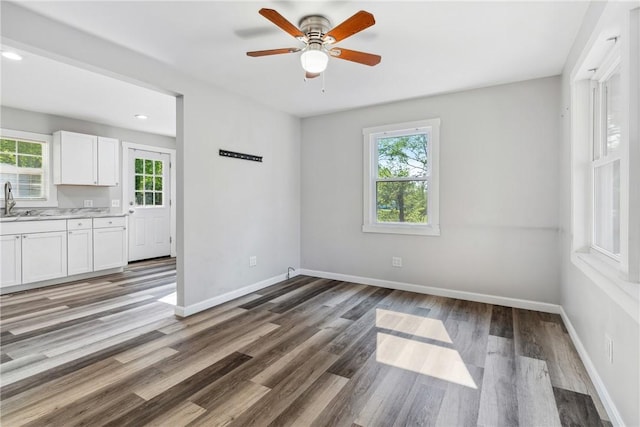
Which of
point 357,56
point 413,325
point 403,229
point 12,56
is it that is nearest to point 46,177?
point 12,56

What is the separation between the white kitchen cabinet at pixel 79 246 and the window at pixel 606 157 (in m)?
6.01

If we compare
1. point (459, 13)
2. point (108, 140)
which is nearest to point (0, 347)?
point (108, 140)

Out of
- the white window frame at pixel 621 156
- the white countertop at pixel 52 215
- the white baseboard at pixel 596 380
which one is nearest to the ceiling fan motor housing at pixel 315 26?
the white window frame at pixel 621 156

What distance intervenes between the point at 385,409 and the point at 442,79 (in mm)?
3086

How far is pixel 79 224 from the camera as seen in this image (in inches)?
181

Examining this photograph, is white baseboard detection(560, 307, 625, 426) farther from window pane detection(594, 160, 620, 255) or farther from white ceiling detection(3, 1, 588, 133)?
white ceiling detection(3, 1, 588, 133)

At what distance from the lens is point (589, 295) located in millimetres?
2080

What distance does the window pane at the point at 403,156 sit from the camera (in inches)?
156

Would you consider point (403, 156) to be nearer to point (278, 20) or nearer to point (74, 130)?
point (278, 20)

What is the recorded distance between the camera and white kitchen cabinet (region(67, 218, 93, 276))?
4480 millimetres

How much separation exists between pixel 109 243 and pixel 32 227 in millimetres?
991

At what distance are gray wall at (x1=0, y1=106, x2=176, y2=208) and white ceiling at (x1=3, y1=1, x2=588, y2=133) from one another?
3.21m

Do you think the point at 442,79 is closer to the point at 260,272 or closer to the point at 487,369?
the point at 487,369

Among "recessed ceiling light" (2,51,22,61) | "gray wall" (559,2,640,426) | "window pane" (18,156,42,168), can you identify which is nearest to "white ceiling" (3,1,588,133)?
"gray wall" (559,2,640,426)
